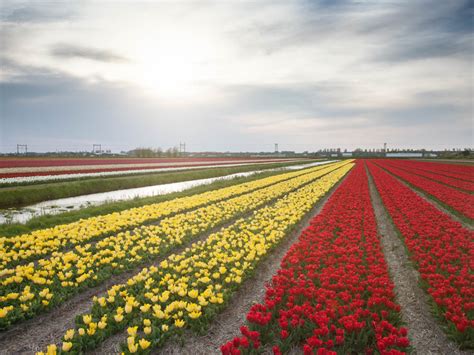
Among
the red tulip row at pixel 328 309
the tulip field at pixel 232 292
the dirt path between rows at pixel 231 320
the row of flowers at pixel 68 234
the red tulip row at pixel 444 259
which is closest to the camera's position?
the red tulip row at pixel 328 309

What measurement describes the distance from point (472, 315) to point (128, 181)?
26.3 meters

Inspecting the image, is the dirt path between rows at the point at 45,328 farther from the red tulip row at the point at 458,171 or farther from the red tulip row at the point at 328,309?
the red tulip row at the point at 458,171

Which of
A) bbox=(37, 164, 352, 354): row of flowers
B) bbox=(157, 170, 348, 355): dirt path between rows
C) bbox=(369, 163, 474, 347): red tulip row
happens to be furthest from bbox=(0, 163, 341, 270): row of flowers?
bbox=(369, 163, 474, 347): red tulip row

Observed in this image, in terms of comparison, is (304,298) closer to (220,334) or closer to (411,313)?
(220,334)

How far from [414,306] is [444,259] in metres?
1.98

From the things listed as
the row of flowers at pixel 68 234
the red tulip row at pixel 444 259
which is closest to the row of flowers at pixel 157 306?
the row of flowers at pixel 68 234

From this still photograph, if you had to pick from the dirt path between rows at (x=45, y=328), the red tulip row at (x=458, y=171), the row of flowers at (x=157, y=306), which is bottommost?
the dirt path between rows at (x=45, y=328)

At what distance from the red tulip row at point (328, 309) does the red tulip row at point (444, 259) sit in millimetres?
833

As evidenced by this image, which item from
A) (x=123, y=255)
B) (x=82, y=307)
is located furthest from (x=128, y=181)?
(x=82, y=307)

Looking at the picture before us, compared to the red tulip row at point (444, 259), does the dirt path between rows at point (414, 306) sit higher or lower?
lower

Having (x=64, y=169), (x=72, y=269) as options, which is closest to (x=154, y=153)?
(x=64, y=169)

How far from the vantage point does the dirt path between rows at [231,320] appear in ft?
15.3

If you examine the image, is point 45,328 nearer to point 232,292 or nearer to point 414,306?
point 232,292

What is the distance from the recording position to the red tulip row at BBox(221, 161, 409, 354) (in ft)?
13.8
